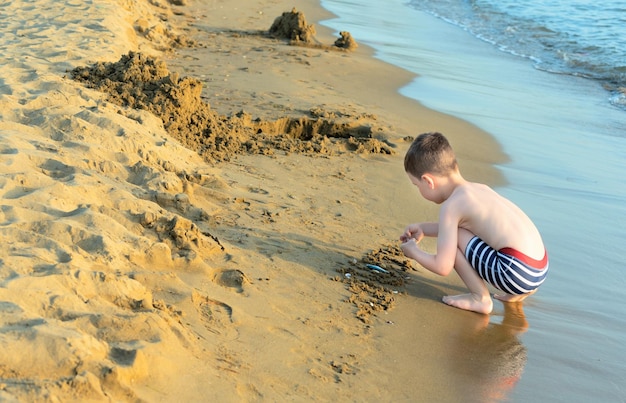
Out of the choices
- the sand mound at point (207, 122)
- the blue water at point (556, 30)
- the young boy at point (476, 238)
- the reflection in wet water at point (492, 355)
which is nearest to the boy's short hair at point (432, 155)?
the young boy at point (476, 238)

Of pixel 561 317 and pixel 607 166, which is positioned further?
pixel 607 166

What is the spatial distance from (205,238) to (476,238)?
1.33 meters

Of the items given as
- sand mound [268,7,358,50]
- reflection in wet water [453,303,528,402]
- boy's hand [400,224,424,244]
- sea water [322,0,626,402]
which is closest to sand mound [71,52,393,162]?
sea water [322,0,626,402]

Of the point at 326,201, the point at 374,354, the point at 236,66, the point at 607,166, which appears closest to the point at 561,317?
the point at 374,354

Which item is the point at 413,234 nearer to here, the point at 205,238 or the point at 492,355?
the point at 492,355

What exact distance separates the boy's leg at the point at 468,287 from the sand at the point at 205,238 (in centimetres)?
6

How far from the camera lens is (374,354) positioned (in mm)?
2742

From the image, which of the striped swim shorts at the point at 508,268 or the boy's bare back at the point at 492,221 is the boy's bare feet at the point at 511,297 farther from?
the boy's bare back at the point at 492,221

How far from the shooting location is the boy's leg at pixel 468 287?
325cm

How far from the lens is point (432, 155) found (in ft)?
10.8

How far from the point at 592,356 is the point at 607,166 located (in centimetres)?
310

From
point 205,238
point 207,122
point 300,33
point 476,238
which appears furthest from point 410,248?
point 300,33

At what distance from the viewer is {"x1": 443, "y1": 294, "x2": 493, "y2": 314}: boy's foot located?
3244 millimetres

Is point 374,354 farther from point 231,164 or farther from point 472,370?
point 231,164
